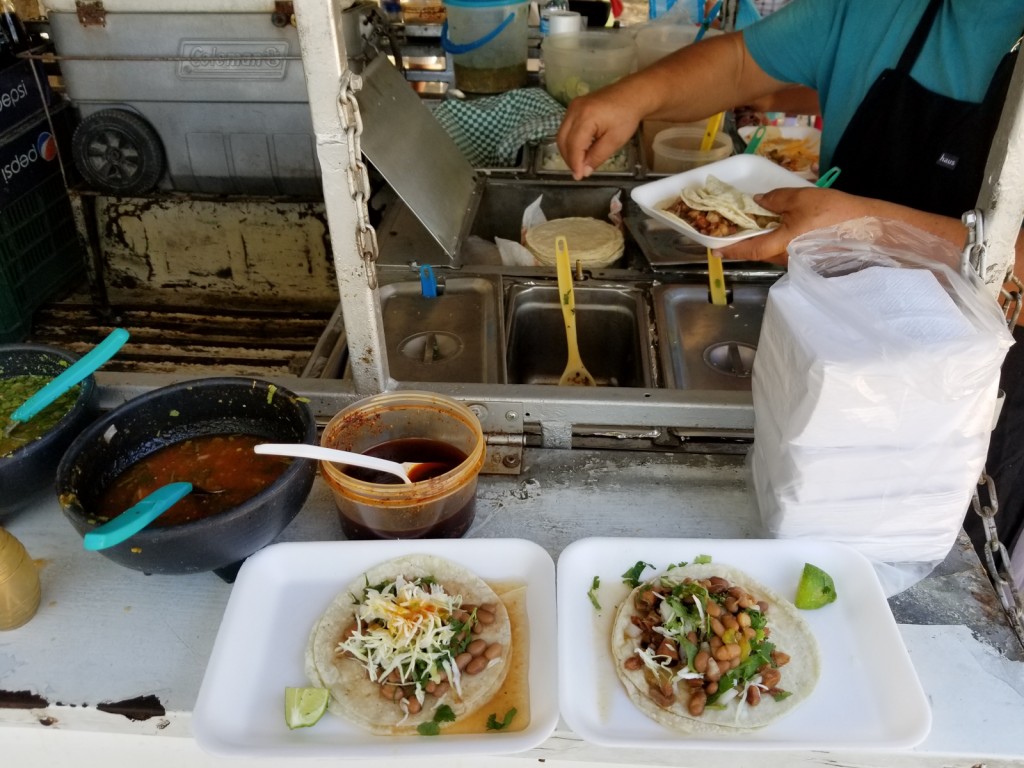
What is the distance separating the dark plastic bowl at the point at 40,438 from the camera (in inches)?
48.3

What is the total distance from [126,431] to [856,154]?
6.19 feet

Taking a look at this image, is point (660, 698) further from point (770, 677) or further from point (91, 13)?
point (91, 13)

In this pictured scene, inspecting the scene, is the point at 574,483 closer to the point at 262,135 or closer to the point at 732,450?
the point at 732,450

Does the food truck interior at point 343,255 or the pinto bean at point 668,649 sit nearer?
the pinto bean at point 668,649

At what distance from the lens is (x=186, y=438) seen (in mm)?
1323

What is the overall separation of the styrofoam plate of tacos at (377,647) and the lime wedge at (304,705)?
16mm

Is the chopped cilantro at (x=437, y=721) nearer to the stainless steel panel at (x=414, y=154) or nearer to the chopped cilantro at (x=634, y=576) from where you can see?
the chopped cilantro at (x=634, y=576)

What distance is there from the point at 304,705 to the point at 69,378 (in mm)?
665

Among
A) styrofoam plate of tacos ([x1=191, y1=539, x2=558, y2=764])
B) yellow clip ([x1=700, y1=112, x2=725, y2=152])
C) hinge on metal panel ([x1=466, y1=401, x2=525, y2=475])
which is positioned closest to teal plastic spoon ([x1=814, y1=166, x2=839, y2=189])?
yellow clip ([x1=700, y1=112, x2=725, y2=152])

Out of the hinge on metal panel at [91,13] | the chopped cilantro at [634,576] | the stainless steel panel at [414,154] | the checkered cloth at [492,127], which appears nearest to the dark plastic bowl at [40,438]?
the stainless steel panel at [414,154]

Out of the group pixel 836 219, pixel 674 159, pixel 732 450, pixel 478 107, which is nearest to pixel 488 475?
pixel 732 450

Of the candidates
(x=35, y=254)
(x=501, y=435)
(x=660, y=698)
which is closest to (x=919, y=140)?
(x=501, y=435)

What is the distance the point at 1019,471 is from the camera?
6.70ft

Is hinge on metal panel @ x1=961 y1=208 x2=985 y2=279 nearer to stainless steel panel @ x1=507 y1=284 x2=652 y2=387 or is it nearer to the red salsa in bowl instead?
stainless steel panel @ x1=507 y1=284 x2=652 y2=387
